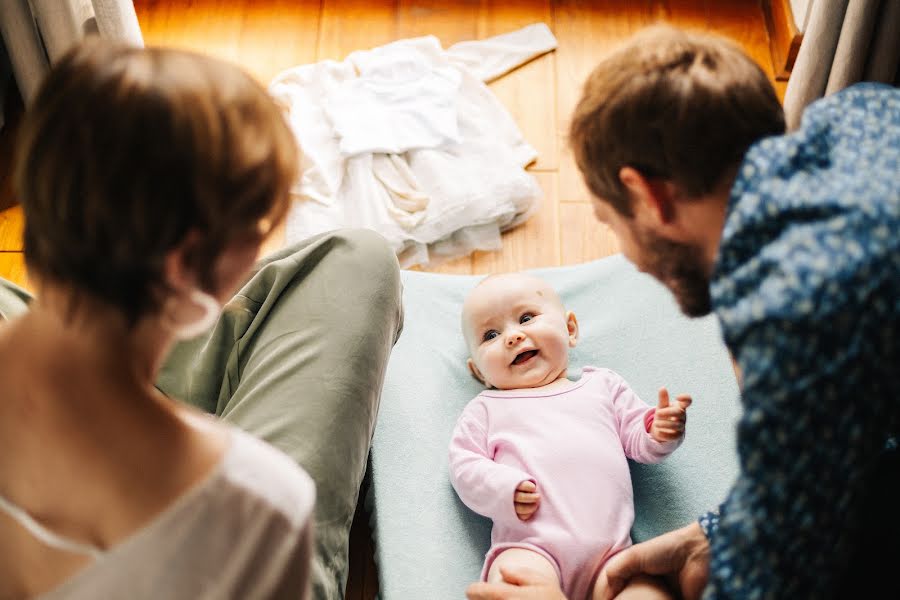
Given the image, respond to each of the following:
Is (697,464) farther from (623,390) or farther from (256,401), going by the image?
(256,401)

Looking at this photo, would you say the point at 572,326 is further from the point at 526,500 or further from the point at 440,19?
the point at 440,19

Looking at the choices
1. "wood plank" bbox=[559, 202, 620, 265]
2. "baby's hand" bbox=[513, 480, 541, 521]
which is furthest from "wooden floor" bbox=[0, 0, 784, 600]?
"baby's hand" bbox=[513, 480, 541, 521]

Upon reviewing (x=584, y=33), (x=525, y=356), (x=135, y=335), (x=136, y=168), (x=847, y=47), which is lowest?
(x=525, y=356)

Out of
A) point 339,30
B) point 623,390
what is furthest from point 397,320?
point 339,30

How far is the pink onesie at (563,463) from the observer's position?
140cm

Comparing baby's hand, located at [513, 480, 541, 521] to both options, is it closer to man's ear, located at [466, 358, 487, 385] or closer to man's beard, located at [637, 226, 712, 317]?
man's ear, located at [466, 358, 487, 385]

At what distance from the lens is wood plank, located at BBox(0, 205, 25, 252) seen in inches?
83.0

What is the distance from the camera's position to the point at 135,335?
0.77 m

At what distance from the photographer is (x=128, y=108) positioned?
2.35ft

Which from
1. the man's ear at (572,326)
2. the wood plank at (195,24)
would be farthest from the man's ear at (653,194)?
the wood plank at (195,24)

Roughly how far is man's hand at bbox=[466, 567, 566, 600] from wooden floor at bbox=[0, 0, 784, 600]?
44.8 inches

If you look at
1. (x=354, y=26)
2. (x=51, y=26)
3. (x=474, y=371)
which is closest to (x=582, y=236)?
(x=474, y=371)

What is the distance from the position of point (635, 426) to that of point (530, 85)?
1174mm

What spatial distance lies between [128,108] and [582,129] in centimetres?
60
